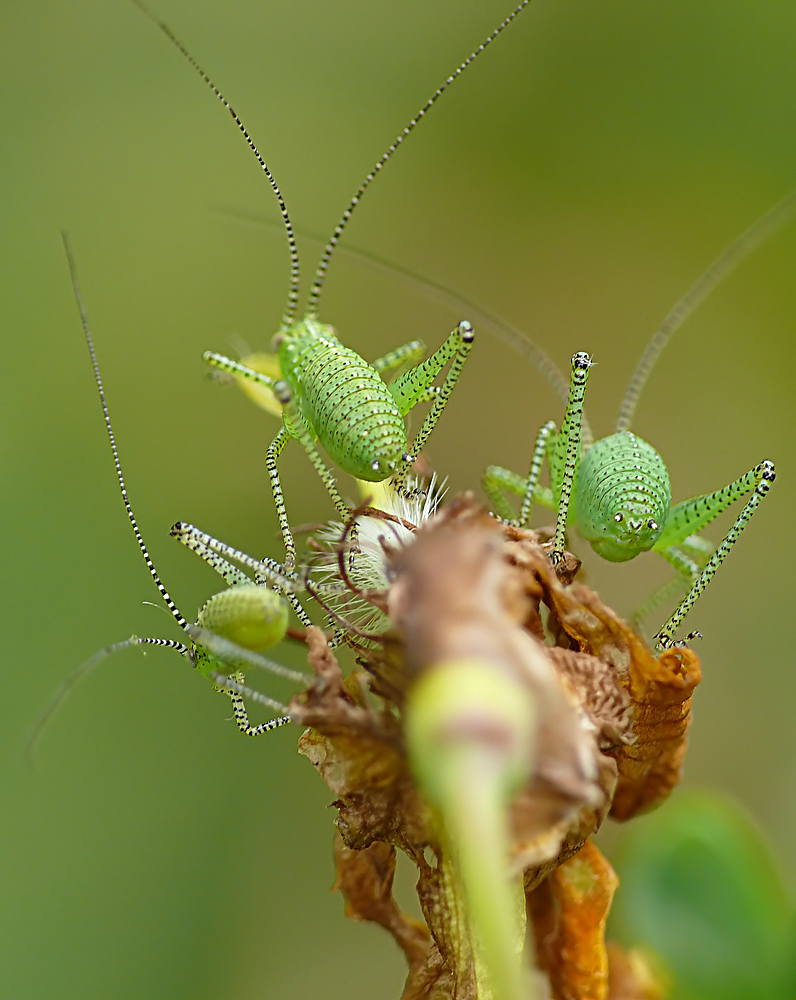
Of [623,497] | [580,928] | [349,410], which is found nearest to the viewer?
[580,928]

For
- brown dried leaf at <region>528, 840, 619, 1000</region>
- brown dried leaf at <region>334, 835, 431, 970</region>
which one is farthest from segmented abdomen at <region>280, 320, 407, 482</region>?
brown dried leaf at <region>528, 840, 619, 1000</region>

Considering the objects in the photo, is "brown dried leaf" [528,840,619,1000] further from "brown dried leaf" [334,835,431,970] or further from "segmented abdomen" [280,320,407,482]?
"segmented abdomen" [280,320,407,482]

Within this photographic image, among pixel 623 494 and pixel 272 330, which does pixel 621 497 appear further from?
pixel 272 330

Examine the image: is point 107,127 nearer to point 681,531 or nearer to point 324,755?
point 681,531

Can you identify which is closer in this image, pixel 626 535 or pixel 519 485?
pixel 626 535

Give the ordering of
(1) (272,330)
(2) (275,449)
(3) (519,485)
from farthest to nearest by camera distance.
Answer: (1) (272,330), (3) (519,485), (2) (275,449)

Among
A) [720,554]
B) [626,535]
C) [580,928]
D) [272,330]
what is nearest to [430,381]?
[626,535]

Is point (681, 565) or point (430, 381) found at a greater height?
point (430, 381)

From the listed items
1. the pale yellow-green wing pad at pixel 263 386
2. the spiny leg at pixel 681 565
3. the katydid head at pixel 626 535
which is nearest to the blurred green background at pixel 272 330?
the spiny leg at pixel 681 565
